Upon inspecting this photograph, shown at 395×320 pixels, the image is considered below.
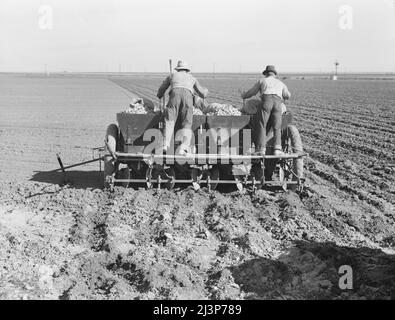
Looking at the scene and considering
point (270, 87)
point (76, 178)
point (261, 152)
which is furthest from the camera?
point (76, 178)

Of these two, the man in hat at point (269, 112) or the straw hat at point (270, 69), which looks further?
the straw hat at point (270, 69)

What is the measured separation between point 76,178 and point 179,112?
2.63 meters

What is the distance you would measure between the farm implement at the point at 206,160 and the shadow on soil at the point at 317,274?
2.61 meters

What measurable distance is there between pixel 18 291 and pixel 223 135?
4.75 metres

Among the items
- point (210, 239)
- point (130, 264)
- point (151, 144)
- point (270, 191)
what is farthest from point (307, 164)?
point (130, 264)

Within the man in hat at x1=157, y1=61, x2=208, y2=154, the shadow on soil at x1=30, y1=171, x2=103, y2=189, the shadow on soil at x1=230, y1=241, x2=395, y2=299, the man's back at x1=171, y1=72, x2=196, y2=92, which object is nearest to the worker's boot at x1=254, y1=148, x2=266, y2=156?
the man in hat at x1=157, y1=61, x2=208, y2=154

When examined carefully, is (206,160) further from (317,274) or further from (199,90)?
(317,274)

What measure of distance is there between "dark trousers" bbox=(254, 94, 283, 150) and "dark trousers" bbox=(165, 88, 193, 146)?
1.11m

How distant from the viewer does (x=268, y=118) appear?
30.6ft

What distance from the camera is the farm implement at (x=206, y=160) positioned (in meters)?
9.05

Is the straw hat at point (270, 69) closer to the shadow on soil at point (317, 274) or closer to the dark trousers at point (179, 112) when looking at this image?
the dark trousers at point (179, 112)

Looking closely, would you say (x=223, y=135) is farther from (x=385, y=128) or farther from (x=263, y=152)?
(x=385, y=128)

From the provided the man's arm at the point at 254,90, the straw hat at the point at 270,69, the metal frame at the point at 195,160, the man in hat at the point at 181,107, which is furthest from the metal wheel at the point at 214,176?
the straw hat at the point at 270,69

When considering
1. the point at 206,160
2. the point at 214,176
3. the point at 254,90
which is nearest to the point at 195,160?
the point at 206,160
